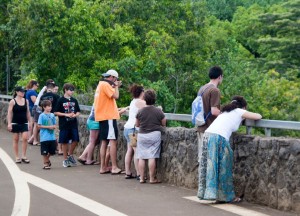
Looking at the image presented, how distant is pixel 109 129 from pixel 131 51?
63.5ft

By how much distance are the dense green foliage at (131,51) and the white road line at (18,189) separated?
7.98 m

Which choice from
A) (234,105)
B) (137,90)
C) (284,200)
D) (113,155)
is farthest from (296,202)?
(113,155)

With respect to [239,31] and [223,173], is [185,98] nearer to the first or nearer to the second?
[223,173]

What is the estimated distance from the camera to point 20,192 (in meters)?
10.9

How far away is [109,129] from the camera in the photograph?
13.1m

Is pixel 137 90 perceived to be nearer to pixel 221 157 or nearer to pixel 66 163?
pixel 66 163

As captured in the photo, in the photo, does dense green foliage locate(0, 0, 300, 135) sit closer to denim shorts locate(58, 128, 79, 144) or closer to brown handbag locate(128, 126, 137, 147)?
denim shorts locate(58, 128, 79, 144)

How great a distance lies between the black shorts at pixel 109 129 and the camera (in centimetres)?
1310

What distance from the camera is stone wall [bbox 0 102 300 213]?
9.00 metres

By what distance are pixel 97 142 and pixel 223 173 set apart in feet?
18.5

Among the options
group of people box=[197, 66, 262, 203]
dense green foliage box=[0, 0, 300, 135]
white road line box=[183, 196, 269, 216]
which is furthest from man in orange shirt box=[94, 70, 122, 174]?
dense green foliage box=[0, 0, 300, 135]

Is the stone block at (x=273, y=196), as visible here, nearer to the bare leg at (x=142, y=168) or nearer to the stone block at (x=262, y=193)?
the stone block at (x=262, y=193)

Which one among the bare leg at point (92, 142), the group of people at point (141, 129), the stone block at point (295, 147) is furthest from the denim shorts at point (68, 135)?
the stone block at point (295, 147)

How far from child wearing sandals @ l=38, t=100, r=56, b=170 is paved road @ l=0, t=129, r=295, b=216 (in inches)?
12.0
